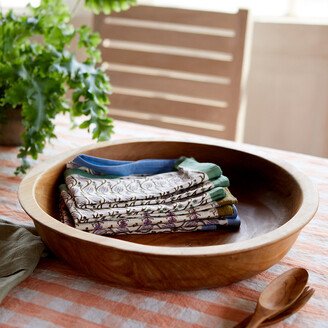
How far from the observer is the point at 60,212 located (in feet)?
3.00

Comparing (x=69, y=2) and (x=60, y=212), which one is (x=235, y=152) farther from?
(x=69, y=2)

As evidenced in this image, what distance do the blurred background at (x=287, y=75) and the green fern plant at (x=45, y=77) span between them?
1367 mm

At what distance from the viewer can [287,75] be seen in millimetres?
2518

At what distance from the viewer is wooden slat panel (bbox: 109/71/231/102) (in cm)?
216

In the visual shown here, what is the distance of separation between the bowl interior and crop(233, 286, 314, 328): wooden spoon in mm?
155

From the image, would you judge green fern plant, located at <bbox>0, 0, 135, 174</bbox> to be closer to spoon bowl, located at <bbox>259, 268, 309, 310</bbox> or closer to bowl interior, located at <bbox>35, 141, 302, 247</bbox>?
bowl interior, located at <bbox>35, 141, 302, 247</bbox>

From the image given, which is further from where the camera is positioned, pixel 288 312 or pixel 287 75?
pixel 287 75

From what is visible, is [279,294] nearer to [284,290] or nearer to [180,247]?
[284,290]

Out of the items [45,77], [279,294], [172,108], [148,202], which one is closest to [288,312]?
[279,294]

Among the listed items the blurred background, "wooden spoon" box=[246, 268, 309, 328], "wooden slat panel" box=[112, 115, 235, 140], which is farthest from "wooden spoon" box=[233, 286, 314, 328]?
the blurred background

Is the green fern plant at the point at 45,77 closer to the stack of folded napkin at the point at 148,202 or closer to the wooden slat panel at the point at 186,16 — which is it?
the stack of folded napkin at the point at 148,202

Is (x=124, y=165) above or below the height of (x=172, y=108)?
above

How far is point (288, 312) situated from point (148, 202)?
0.27 meters

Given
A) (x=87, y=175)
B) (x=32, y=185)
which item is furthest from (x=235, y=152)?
(x=32, y=185)
